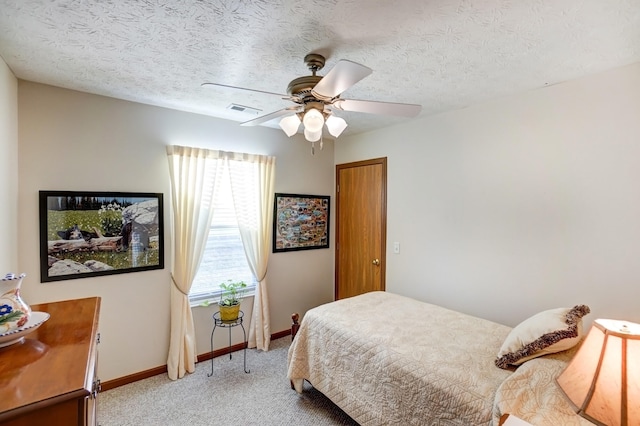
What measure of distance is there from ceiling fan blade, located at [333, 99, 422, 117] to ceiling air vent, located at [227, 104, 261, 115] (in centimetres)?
128

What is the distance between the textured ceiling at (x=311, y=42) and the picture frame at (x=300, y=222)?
1.55 meters

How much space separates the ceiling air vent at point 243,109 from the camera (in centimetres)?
273

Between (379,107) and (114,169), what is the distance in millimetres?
2248

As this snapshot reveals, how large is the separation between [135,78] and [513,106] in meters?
2.88

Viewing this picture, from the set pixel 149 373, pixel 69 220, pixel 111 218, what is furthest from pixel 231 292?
pixel 69 220

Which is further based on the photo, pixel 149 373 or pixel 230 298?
pixel 230 298

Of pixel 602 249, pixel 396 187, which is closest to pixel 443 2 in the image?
pixel 602 249

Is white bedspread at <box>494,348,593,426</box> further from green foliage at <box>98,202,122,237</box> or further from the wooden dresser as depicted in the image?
green foliage at <box>98,202,122,237</box>

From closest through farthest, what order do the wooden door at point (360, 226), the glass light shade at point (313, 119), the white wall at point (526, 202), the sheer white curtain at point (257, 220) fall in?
the glass light shade at point (313, 119), the white wall at point (526, 202), the sheer white curtain at point (257, 220), the wooden door at point (360, 226)

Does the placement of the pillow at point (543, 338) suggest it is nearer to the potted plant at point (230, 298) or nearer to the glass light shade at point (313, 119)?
the glass light shade at point (313, 119)

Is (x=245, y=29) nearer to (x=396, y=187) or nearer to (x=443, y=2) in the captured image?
(x=443, y=2)

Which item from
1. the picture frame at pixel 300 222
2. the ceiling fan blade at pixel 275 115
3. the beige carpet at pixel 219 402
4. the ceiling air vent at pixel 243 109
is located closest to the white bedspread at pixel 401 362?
the beige carpet at pixel 219 402

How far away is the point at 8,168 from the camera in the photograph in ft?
6.49

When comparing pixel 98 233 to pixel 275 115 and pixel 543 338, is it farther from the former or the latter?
pixel 543 338
